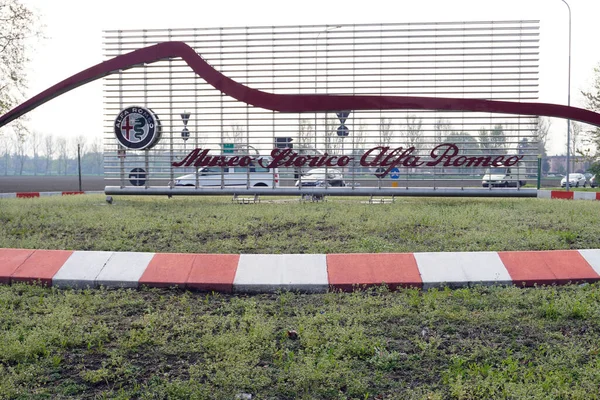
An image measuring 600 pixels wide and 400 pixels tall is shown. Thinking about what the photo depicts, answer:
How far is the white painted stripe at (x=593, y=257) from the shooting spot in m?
7.71

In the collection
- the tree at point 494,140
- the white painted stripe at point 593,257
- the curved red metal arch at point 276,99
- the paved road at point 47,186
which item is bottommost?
the paved road at point 47,186

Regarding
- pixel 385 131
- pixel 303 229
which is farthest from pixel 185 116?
pixel 303 229

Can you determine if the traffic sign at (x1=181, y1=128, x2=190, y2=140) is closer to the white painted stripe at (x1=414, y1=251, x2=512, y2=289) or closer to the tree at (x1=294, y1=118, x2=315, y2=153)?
the tree at (x1=294, y1=118, x2=315, y2=153)

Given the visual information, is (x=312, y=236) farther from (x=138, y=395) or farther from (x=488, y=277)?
(x=138, y=395)

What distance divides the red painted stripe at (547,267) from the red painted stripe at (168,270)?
417 centimetres

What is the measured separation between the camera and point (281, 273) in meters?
7.64

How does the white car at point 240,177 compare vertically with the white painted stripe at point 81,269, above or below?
above

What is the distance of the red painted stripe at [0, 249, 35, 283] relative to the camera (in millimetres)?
7766

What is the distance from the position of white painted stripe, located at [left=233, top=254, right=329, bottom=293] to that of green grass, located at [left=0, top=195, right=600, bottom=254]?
790mm

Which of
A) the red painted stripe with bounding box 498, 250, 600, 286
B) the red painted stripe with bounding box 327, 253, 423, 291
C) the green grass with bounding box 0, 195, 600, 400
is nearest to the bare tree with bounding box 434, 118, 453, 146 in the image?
the green grass with bounding box 0, 195, 600, 400

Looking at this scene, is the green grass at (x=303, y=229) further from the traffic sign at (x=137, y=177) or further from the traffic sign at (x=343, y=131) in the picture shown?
the traffic sign at (x=137, y=177)

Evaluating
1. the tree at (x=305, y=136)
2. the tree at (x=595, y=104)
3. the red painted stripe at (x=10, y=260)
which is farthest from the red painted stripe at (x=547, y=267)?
the tree at (x=595, y=104)

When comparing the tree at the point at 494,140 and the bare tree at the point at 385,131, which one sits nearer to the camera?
the tree at the point at 494,140

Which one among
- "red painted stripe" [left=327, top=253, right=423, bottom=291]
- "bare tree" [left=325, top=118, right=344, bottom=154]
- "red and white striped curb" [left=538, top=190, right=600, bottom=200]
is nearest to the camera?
"red painted stripe" [left=327, top=253, right=423, bottom=291]
